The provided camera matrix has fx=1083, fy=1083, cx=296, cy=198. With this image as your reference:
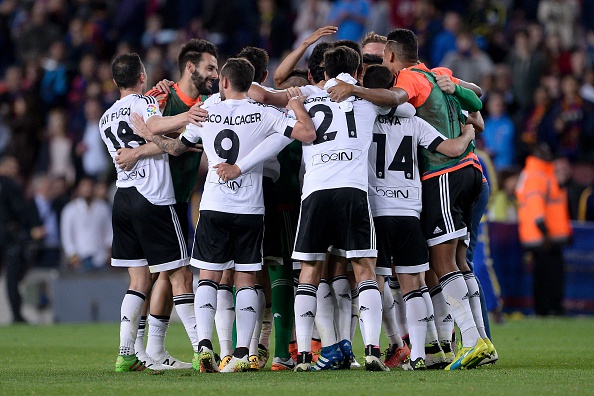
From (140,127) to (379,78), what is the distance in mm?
2032

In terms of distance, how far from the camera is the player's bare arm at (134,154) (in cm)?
905

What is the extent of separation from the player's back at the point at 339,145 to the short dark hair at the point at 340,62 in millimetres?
249

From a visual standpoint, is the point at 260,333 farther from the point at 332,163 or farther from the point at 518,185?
the point at 518,185

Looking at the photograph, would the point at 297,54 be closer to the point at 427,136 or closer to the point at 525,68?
the point at 427,136

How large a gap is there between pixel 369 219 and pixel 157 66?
39.6 ft

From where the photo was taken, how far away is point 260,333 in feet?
30.6

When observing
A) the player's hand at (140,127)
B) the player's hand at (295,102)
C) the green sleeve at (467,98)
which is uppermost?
the green sleeve at (467,98)

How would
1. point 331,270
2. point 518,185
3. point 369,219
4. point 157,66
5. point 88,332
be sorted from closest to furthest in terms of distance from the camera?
point 369,219 → point 331,270 → point 88,332 → point 518,185 → point 157,66

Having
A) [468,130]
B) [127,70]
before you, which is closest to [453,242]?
[468,130]

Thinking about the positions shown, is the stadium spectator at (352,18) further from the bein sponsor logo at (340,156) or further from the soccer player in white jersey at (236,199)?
the bein sponsor logo at (340,156)

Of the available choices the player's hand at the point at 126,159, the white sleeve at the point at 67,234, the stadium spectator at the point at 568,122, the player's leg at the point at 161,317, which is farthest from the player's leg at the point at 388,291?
the white sleeve at the point at 67,234

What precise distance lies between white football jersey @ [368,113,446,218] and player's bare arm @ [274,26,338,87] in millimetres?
973

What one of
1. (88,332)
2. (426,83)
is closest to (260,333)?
(426,83)

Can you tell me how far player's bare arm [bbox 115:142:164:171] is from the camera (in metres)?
9.05
